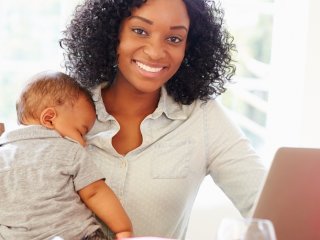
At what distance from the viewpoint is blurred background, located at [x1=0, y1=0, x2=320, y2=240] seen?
2.70m

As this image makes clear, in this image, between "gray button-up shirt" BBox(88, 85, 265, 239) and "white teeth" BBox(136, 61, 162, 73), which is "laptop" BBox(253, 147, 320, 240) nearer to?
"gray button-up shirt" BBox(88, 85, 265, 239)

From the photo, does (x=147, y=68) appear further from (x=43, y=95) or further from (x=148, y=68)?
(x=43, y=95)

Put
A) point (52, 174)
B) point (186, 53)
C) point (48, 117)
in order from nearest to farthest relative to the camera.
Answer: point (52, 174) → point (48, 117) → point (186, 53)

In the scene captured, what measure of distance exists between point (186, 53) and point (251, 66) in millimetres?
1226

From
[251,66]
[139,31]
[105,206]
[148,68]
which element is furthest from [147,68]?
[251,66]

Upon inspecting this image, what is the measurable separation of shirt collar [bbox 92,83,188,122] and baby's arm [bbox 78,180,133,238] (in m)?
0.33

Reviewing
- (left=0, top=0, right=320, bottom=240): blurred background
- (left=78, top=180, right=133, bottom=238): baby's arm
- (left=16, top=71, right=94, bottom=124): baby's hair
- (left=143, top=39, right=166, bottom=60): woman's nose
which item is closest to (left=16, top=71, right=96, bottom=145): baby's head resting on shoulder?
(left=16, top=71, right=94, bottom=124): baby's hair

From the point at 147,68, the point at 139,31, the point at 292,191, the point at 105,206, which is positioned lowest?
the point at 105,206

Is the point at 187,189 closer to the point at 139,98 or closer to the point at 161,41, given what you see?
the point at 139,98

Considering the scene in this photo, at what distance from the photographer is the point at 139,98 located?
1.82m

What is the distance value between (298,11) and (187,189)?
1.31m

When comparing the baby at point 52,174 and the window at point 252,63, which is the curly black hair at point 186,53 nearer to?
the baby at point 52,174

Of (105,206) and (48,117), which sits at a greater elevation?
(48,117)

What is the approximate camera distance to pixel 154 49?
1681 millimetres
